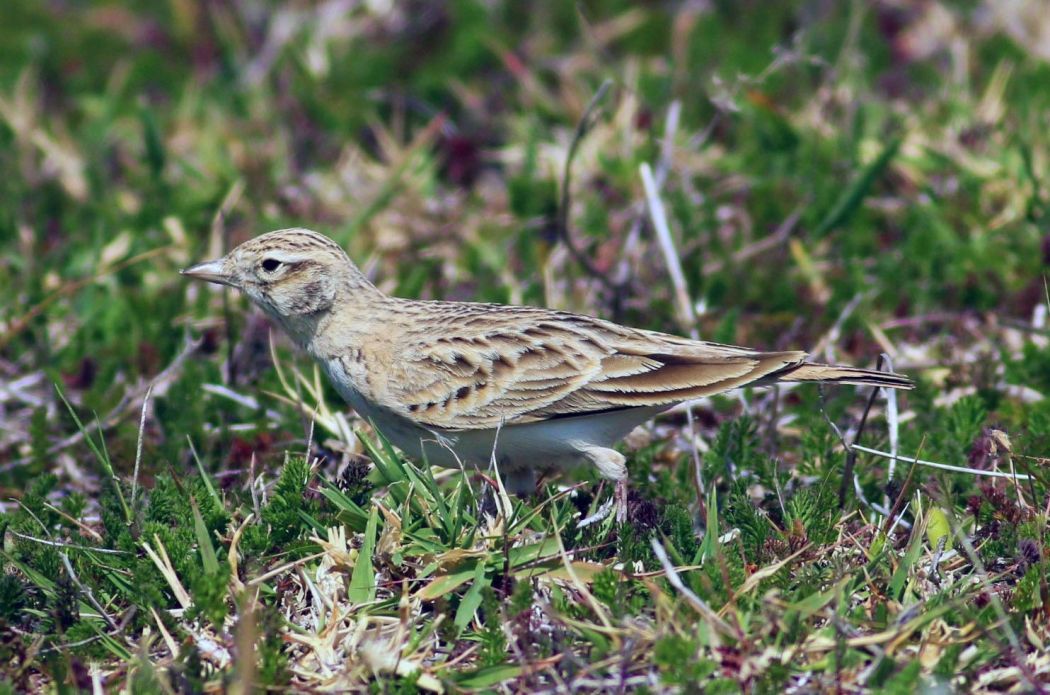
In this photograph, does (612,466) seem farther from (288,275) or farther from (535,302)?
(535,302)

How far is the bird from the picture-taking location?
572 centimetres

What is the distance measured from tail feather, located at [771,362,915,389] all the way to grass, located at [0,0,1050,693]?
251mm

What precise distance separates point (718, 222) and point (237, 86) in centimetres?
432

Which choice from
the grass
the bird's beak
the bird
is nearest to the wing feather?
the bird

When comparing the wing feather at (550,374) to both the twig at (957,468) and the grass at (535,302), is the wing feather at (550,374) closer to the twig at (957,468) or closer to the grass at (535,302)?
the grass at (535,302)

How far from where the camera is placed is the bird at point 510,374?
5723 mm

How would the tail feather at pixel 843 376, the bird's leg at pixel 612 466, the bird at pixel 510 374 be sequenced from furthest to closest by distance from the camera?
the bird at pixel 510 374, the bird's leg at pixel 612 466, the tail feather at pixel 843 376

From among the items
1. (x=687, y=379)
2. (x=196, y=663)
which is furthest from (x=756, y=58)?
(x=196, y=663)

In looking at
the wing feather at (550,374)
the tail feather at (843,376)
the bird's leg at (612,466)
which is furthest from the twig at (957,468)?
the bird's leg at (612,466)

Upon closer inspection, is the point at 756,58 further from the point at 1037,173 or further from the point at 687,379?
the point at 687,379

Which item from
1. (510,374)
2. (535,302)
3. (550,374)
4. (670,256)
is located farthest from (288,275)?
(670,256)

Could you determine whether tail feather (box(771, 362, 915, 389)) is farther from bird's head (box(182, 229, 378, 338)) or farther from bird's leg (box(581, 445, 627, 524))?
bird's head (box(182, 229, 378, 338))

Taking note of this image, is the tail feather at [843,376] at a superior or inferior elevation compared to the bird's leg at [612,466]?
superior

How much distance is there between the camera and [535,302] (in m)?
8.03
